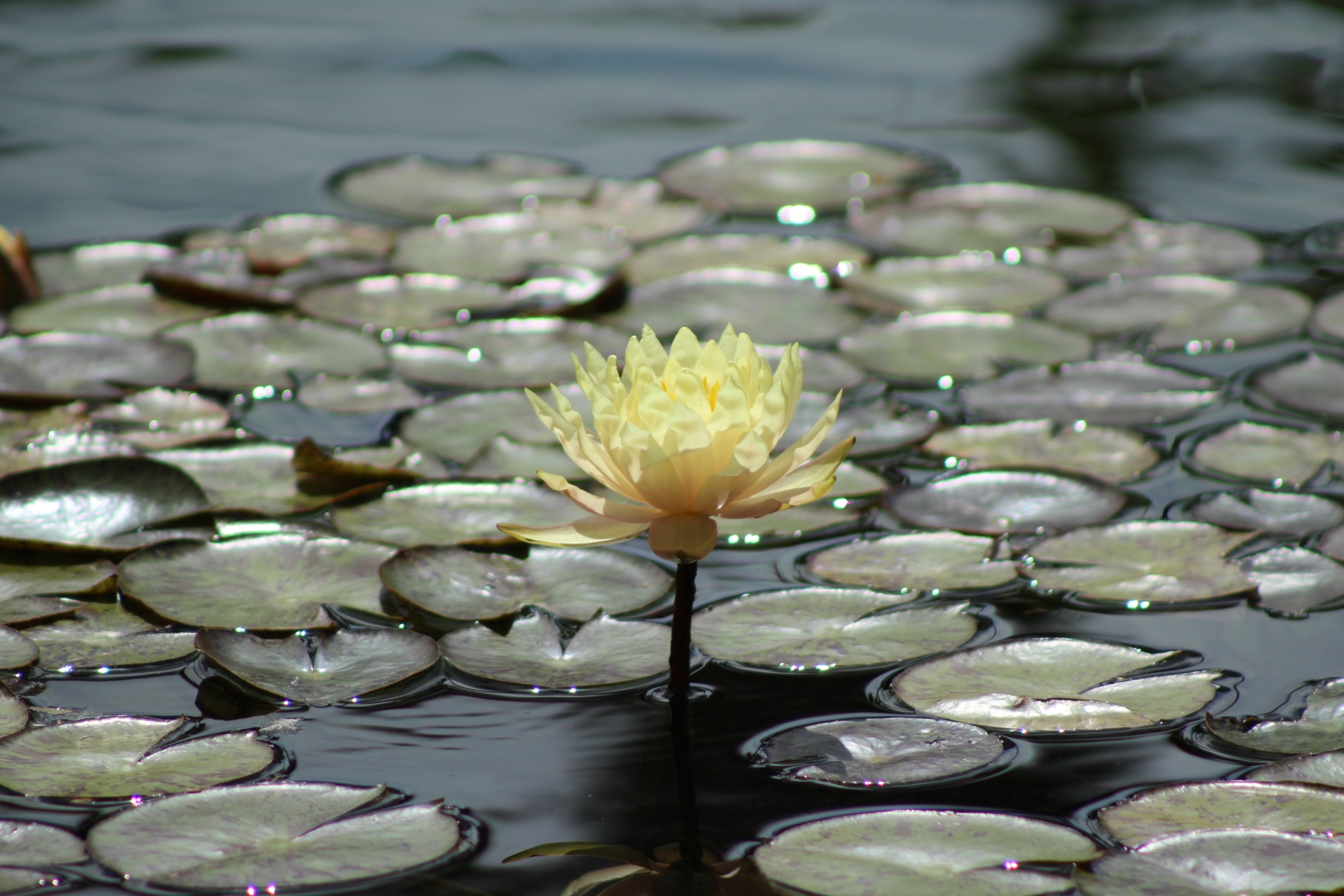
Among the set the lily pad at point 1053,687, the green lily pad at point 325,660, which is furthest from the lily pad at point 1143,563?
the green lily pad at point 325,660

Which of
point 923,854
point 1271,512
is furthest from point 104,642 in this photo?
point 1271,512

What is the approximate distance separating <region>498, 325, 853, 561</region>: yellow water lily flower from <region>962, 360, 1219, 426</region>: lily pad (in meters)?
0.97

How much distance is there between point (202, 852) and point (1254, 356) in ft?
6.42

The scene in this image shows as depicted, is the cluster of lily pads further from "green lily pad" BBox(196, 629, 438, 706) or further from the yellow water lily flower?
the yellow water lily flower

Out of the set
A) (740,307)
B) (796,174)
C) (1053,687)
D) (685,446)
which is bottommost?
(1053,687)

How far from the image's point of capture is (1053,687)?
1.56 m

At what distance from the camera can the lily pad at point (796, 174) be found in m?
3.27

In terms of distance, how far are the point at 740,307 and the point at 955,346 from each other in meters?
0.42

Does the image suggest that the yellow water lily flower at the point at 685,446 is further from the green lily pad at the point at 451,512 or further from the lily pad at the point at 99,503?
the lily pad at the point at 99,503

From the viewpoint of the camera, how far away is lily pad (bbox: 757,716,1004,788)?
141 centimetres

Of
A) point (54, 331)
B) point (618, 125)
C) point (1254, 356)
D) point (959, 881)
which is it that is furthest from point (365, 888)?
point (618, 125)

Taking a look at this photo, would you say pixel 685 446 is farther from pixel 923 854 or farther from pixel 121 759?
pixel 121 759

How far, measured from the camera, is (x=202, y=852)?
4.13ft

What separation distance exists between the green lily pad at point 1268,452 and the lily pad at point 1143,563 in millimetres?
232
